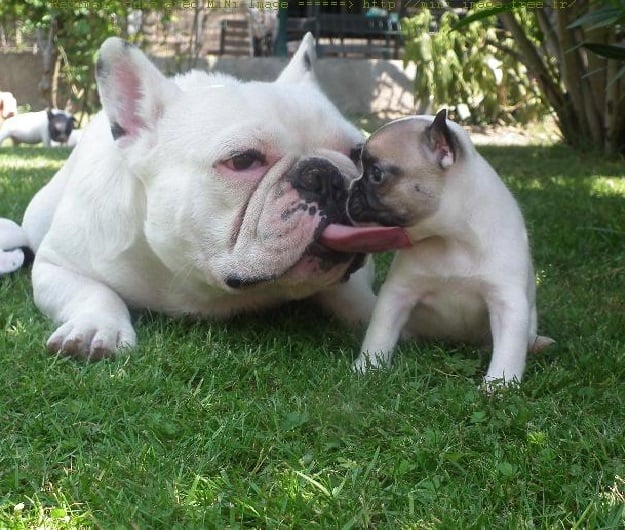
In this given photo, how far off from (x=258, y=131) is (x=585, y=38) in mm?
5287

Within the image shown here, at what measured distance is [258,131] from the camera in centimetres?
292

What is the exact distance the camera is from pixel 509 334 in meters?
2.73

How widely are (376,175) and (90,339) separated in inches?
41.6

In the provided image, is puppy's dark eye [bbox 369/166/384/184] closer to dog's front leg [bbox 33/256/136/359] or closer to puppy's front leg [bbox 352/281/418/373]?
puppy's front leg [bbox 352/281/418/373]

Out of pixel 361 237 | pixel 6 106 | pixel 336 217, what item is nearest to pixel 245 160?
pixel 336 217

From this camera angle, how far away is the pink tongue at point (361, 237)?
278 centimetres

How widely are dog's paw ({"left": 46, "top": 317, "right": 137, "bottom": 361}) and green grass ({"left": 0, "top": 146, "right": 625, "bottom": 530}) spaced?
0.22ft

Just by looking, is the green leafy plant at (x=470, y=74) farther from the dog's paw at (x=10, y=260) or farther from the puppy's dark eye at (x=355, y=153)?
the puppy's dark eye at (x=355, y=153)

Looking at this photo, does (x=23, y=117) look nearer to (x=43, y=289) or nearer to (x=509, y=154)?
(x=509, y=154)

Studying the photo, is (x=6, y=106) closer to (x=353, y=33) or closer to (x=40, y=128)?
(x=40, y=128)

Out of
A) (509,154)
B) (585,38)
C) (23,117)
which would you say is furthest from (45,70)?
(585,38)

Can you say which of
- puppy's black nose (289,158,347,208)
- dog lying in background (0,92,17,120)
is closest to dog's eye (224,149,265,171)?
puppy's black nose (289,158,347,208)

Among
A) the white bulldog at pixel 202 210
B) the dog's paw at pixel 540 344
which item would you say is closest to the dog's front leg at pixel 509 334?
the dog's paw at pixel 540 344

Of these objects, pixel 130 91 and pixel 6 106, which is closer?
pixel 130 91
